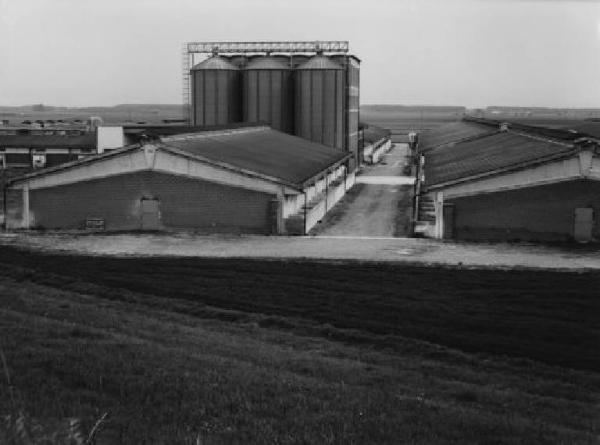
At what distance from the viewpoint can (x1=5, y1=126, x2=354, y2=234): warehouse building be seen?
34031 mm

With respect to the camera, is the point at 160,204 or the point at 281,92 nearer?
the point at 160,204

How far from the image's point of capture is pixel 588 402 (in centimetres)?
1298

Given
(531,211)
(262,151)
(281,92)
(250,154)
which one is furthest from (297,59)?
(531,211)

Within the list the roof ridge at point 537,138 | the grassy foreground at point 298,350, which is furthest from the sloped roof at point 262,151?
the roof ridge at point 537,138

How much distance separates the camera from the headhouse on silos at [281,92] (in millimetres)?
58531

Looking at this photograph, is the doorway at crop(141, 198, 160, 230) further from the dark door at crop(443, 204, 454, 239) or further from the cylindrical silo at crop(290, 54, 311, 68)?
the cylindrical silo at crop(290, 54, 311, 68)

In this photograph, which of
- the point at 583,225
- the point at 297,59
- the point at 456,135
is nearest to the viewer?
the point at 583,225

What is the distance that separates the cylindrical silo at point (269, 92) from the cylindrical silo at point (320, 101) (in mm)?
840

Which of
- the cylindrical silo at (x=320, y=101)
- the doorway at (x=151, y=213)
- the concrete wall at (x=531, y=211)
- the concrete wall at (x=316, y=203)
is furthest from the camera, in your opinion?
the cylindrical silo at (x=320, y=101)

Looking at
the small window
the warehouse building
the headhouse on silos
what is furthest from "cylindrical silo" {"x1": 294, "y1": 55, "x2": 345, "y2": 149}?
the warehouse building

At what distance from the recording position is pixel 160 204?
34719mm

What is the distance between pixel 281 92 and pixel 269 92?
917mm

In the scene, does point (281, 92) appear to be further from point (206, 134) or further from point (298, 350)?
point (298, 350)

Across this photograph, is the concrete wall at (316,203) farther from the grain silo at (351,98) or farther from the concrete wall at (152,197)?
the grain silo at (351,98)
